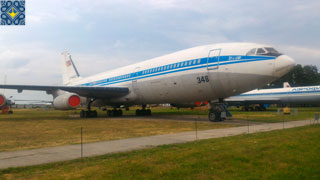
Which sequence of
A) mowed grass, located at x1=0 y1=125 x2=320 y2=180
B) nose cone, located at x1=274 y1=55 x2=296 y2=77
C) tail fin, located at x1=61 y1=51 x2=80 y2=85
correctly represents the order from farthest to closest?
tail fin, located at x1=61 y1=51 x2=80 y2=85 < nose cone, located at x1=274 y1=55 x2=296 y2=77 < mowed grass, located at x1=0 y1=125 x2=320 y2=180

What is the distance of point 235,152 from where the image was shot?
6809 millimetres

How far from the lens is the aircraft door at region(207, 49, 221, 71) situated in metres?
16.2

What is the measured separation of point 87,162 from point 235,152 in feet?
11.9

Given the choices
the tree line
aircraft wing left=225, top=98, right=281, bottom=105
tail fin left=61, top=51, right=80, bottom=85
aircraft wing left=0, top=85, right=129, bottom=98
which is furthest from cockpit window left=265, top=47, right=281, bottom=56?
the tree line

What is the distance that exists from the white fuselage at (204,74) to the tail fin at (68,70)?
15.8m

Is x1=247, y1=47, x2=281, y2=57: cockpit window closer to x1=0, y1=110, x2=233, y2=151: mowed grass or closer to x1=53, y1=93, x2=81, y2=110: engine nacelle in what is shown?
x1=0, y1=110, x2=233, y2=151: mowed grass

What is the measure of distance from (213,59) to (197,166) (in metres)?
11.7

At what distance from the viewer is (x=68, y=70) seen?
1467 inches

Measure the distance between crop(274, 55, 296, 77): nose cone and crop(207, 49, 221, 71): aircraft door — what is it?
3.26 m

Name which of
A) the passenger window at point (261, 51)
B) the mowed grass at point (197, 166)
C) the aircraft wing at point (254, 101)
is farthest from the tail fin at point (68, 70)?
the mowed grass at point (197, 166)

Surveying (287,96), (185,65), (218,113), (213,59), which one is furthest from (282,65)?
(287,96)

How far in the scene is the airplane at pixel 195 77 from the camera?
15.0 meters

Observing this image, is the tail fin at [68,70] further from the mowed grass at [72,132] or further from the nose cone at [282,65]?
the nose cone at [282,65]

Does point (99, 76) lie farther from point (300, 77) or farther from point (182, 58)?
point (300, 77)
